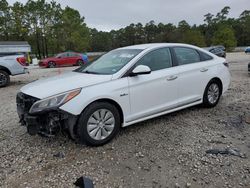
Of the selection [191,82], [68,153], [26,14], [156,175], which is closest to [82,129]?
[68,153]

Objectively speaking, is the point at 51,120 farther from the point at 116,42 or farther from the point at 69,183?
the point at 116,42

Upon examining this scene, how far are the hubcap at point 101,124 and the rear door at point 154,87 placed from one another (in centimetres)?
38

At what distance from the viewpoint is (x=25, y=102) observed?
3584 millimetres

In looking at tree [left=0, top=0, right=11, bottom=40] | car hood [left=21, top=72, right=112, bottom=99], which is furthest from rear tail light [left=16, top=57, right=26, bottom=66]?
tree [left=0, top=0, right=11, bottom=40]

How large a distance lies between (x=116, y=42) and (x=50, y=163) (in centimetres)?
7585

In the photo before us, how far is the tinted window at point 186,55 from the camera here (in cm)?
470

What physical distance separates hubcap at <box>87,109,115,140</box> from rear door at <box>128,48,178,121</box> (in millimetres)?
381

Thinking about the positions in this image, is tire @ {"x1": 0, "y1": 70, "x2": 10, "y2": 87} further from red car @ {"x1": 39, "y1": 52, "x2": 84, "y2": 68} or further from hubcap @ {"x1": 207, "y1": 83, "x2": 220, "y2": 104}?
red car @ {"x1": 39, "y1": 52, "x2": 84, "y2": 68}

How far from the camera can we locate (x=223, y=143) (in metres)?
3.67

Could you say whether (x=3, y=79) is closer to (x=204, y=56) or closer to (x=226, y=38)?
(x=204, y=56)

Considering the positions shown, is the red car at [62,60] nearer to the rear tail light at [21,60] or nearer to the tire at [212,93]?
the rear tail light at [21,60]

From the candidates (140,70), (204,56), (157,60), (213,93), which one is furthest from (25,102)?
(213,93)

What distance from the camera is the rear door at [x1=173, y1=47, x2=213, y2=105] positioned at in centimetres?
459

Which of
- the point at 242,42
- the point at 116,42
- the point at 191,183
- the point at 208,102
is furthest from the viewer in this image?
the point at 116,42
